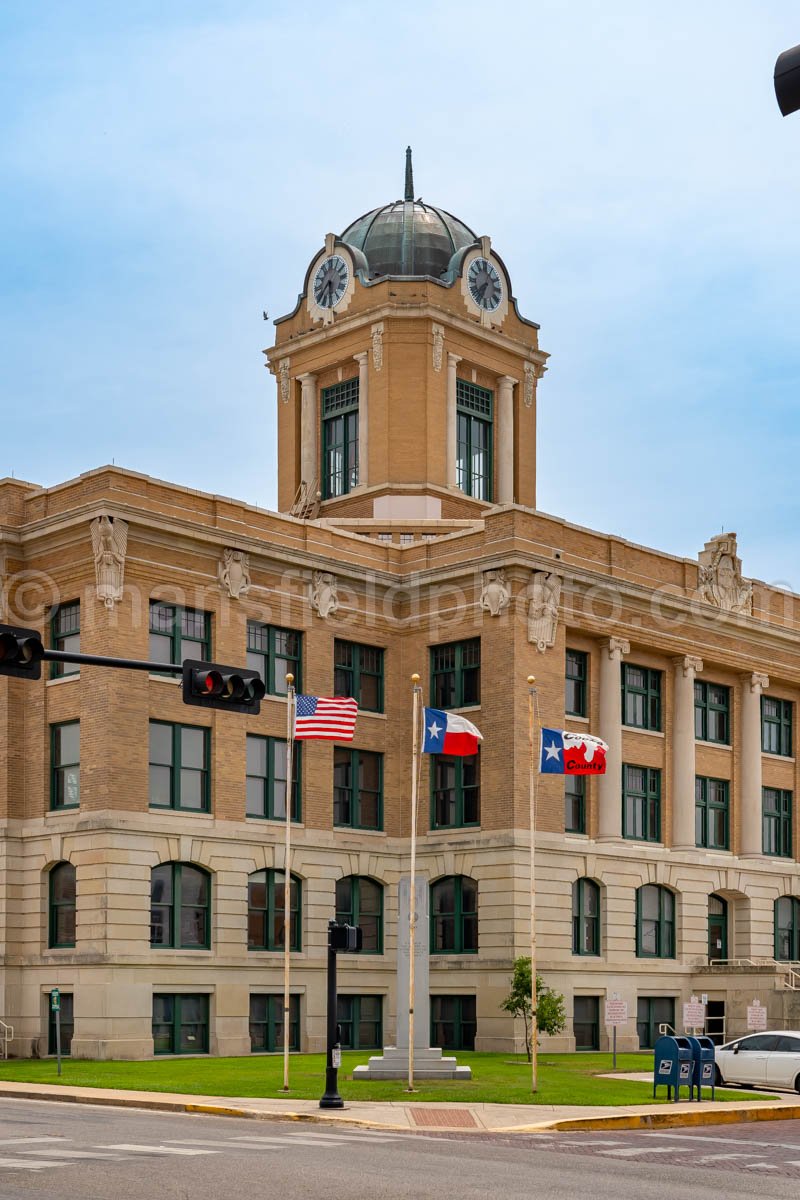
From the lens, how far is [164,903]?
155 feet

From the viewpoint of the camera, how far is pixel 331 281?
66375 mm

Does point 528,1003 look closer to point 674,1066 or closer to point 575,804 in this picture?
point 575,804

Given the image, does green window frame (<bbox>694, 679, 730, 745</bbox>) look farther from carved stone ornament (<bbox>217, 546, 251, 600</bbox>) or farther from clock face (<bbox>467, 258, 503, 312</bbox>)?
carved stone ornament (<bbox>217, 546, 251, 600</bbox>)

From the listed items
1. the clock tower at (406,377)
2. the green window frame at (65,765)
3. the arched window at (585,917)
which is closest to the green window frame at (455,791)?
the arched window at (585,917)

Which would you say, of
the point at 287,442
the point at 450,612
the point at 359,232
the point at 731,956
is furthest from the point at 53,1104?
the point at 359,232

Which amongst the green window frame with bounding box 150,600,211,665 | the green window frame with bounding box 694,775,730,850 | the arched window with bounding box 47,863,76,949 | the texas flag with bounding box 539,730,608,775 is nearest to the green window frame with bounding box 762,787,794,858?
the green window frame with bounding box 694,775,730,850

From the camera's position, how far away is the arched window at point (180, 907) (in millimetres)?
47156

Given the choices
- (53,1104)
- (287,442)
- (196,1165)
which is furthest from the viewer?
(287,442)

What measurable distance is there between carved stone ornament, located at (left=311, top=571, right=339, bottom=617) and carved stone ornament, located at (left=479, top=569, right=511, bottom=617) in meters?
4.87

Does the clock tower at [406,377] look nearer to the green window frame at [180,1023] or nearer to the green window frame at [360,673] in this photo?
the green window frame at [360,673]

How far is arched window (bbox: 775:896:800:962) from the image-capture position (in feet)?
→ 202

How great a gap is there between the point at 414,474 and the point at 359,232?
12.4 meters

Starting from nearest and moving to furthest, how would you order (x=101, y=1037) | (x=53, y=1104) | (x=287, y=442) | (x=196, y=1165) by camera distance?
(x=196, y=1165)
(x=53, y=1104)
(x=101, y=1037)
(x=287, y=442)

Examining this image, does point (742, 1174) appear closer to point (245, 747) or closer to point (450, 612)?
point (245, 747)
